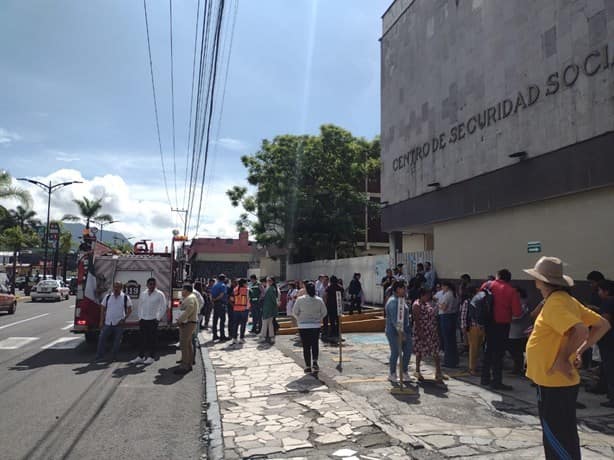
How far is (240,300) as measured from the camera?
12797mm

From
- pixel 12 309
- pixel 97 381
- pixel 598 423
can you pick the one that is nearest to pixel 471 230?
pixel 598 423

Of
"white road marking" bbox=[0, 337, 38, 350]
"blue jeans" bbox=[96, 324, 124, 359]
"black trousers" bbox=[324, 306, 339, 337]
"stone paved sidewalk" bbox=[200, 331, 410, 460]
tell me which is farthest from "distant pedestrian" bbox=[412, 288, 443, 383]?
"white road marking" bbox=[0, 337, 38, 350]

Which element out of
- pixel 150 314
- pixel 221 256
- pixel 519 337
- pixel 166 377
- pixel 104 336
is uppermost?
pixel 221 256

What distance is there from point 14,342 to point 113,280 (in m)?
3.19

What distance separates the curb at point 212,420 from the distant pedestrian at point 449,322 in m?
4.58

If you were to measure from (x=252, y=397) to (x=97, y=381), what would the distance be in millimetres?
3023

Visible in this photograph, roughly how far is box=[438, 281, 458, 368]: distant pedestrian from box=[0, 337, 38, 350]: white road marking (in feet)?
33.2

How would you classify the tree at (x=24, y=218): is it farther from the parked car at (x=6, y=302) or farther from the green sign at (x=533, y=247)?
the green sign at (x=533, y=247)

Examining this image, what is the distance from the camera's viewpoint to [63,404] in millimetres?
6797

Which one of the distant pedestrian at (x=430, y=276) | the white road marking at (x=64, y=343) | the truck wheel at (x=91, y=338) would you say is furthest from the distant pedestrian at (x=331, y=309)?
the white road marking at (x=64, y=343)

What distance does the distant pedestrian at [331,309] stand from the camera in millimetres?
12602

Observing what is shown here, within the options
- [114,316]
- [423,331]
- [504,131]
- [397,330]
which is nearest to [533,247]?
[504,131]

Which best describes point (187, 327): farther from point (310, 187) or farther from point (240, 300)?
point (310, 187)

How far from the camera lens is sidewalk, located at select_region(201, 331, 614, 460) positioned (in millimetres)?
5012
